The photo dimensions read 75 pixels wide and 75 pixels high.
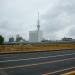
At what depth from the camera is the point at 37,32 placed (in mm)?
122062

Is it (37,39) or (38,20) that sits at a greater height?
(38,20)

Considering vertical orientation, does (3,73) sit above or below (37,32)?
below

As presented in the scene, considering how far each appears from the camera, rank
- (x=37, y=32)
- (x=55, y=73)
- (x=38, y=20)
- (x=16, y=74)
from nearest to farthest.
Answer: (x=16, y=74) → (x=55, y=73) → (x=38, y=20) → (x=37, y=32)

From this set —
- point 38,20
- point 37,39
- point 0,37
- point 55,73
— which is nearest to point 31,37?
point 37,39

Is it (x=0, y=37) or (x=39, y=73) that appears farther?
(x=0, y=37)

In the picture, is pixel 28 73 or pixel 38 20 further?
pixel 38 20

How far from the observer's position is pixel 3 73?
43.2ft

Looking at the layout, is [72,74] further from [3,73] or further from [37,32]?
[37,32]

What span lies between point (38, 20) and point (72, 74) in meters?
87.2

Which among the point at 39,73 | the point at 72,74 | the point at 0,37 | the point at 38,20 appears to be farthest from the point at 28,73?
the point at 38,20

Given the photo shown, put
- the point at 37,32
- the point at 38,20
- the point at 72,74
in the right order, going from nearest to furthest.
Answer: the point at 72,74 → the point at 38,20 → the point at 37,32

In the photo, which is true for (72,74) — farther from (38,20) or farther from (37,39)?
(37,39)

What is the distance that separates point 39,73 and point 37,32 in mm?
108664

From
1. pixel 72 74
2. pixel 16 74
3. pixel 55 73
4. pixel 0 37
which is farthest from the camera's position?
pixel 0 37
